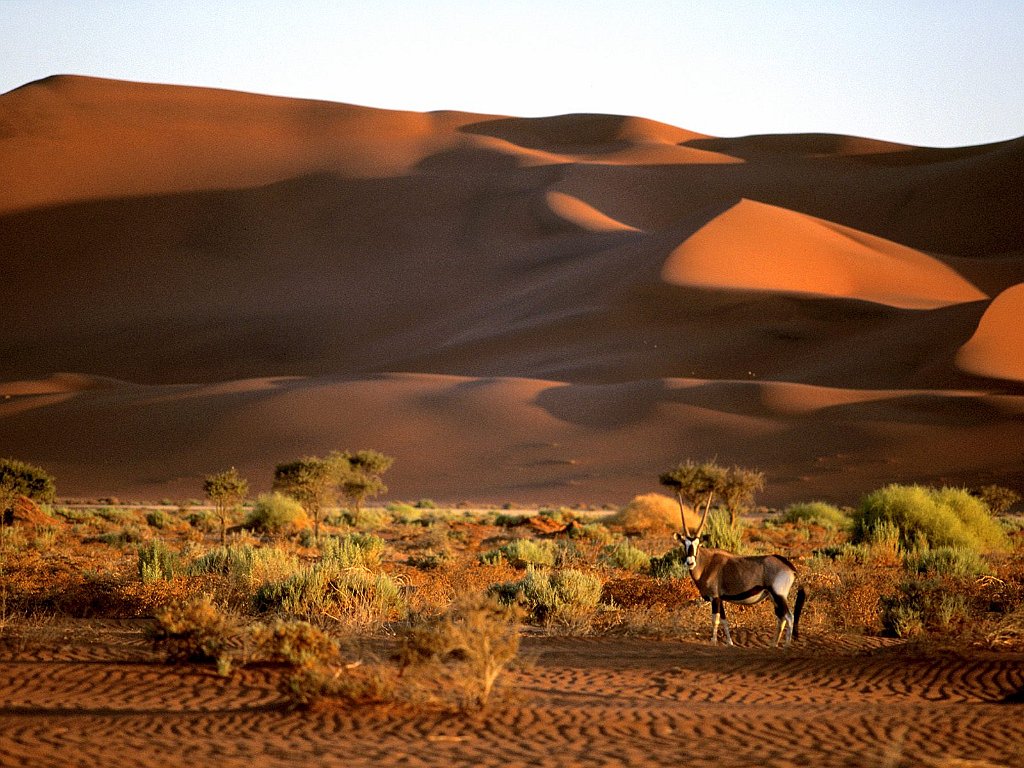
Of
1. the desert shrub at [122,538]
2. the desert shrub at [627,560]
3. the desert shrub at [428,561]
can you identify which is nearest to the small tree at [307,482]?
the desert shrub at [122,538]

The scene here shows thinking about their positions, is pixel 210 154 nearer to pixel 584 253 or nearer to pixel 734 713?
pixel 584 253

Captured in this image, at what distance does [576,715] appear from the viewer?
8180mm

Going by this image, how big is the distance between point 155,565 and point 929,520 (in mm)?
15369

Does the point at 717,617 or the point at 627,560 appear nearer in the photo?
the point at 717,617

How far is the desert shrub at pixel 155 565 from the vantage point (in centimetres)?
1391

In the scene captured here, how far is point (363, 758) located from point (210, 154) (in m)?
131

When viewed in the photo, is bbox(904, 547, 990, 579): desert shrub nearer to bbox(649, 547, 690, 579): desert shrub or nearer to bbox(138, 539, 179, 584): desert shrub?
bbox(649, 547, 690, 579): desert shrub

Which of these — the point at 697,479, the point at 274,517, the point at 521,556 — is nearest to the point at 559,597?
the point at 521,556

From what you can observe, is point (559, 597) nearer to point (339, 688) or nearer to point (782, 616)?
point (782, 616)

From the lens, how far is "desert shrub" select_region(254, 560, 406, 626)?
1206 centimetres

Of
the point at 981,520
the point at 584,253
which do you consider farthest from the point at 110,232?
the point at 981,520

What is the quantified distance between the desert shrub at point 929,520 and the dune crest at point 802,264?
58.2m

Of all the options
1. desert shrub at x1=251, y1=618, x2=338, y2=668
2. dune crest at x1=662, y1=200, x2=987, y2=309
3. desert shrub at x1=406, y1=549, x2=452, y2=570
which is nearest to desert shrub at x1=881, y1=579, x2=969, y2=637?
desert shrub at x1=251, y1=618, x2=338, y2=668

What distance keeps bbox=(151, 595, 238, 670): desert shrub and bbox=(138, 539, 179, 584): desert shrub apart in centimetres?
409
